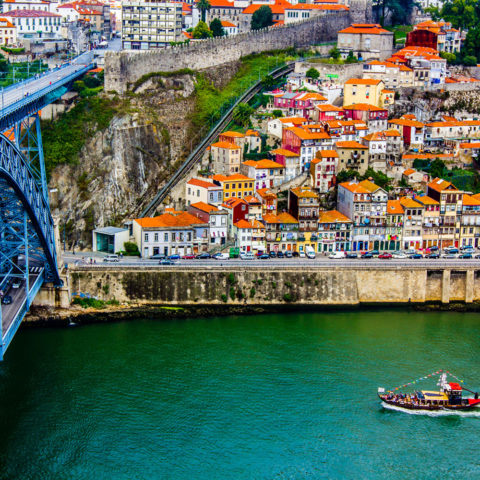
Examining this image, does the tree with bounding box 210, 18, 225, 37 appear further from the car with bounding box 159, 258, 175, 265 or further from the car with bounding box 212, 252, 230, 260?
the car with bounding box 159, 258, 175, 265

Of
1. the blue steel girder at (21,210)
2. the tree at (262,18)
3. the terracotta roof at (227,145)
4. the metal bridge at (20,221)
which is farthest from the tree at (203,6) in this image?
the blue steel girder at (21,210)

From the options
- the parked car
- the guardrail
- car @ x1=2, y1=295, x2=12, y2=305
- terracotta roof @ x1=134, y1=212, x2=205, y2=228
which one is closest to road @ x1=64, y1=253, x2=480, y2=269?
the parked car

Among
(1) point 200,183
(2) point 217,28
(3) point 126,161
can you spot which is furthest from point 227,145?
(2) point 217,28

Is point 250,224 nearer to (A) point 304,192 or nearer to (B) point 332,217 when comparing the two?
(A) point 304,192

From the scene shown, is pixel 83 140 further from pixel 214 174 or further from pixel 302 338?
pixel 302 338

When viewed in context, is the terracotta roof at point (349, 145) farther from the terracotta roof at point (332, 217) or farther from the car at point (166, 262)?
the car at point (166, 262)

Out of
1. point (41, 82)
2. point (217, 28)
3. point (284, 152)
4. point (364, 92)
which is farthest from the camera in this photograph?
point (217, 28)
